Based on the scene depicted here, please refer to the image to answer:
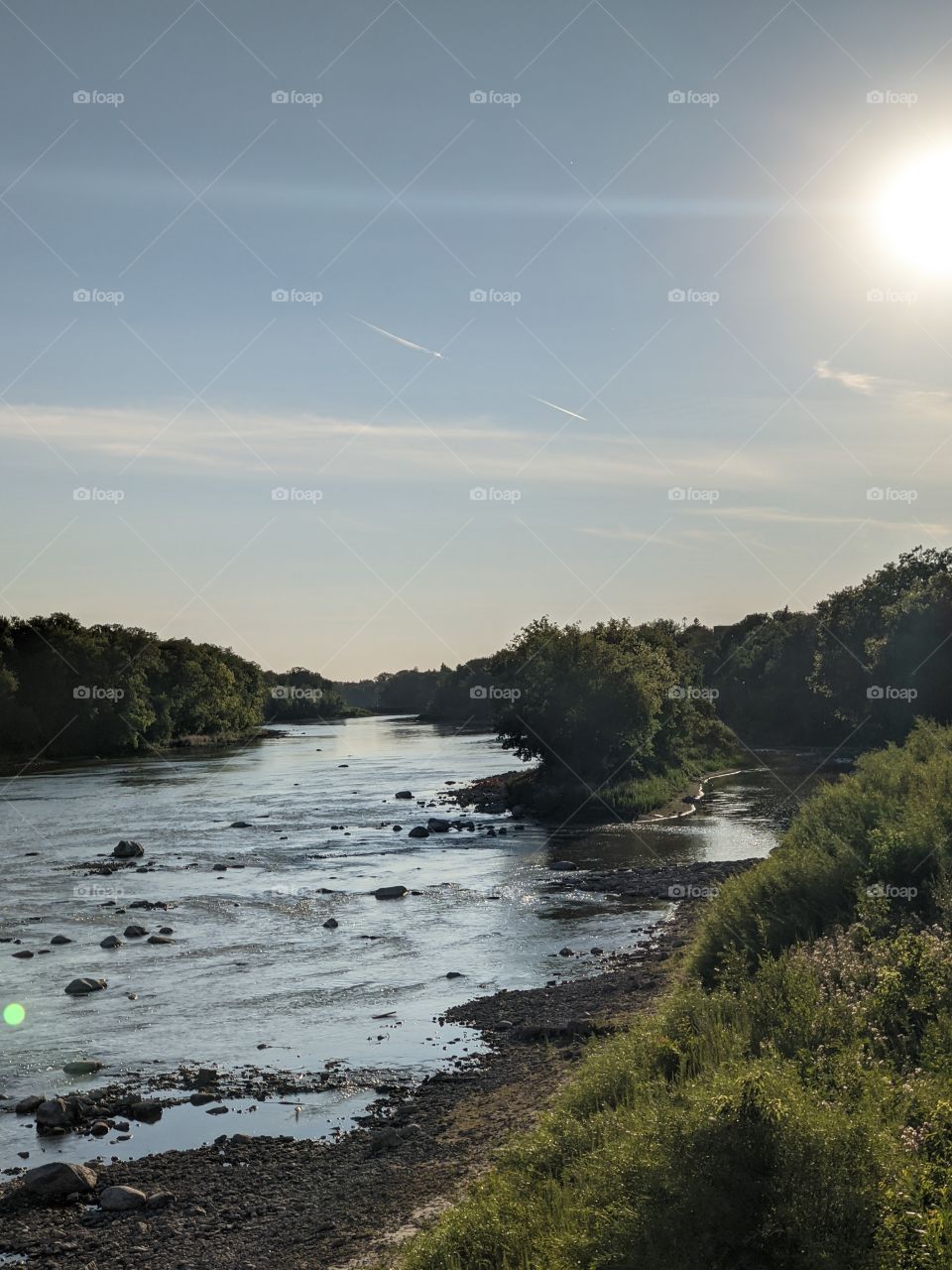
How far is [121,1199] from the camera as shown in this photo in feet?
43.4

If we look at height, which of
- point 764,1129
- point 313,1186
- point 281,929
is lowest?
point 281,929

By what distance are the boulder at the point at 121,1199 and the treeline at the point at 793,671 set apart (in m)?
48.7

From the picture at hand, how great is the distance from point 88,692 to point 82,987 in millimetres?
83722

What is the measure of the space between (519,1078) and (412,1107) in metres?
1.85

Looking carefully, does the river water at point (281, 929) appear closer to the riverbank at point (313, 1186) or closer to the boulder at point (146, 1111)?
the boulder at point (146, 1111)

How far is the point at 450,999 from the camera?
2223 centimetres

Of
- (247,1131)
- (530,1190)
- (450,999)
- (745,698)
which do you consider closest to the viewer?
(530,1190)

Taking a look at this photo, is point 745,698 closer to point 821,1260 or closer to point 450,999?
point 450,999

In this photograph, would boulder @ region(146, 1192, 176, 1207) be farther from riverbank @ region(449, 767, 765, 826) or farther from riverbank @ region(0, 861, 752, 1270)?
riverbank @ region(449, 767, 765, 826)

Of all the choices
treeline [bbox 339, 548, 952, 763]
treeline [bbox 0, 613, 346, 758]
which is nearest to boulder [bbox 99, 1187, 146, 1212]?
treeline [bbox 339, 548, 952, 763]

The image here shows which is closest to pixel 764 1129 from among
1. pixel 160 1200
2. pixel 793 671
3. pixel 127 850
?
pixel 160 1200

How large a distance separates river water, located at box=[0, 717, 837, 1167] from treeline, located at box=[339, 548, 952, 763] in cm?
844

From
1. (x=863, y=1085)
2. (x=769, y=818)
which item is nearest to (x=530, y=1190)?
(x=863, y=1085)

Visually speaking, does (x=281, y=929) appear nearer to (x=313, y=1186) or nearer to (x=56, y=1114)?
(x=56, y=1114)
